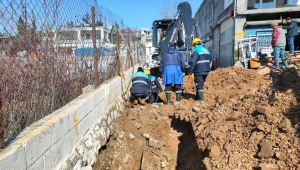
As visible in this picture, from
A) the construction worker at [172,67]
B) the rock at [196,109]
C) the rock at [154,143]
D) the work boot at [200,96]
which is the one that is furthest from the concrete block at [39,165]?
the work boot at [200,96]

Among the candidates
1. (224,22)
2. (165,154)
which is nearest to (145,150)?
(165,154)

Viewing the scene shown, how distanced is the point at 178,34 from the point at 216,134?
7686 mm

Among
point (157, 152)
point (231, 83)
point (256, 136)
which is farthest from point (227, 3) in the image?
point (256, 136)

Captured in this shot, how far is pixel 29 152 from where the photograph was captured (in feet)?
6.56

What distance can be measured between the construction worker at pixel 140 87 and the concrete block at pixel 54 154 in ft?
14.2

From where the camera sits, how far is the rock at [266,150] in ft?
10.4

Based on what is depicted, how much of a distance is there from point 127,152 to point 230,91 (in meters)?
4.63

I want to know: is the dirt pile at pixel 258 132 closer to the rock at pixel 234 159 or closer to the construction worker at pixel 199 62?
the rock at pixel 234 159

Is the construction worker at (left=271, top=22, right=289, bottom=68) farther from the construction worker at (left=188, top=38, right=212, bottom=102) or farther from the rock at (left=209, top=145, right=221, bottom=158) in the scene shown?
the rock at (left=209, top=145, right=221, bottom=158)

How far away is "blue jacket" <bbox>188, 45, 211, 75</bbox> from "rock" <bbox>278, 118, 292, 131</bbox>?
3.66 m

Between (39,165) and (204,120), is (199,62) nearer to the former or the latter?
(204,120)

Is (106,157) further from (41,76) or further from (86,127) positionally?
(41,76)

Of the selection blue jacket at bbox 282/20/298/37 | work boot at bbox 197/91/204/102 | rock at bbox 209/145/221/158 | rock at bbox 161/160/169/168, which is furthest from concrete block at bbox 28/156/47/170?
blue jacket at bbox 282/20/298/37

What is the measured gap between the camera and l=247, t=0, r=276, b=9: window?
1298 cm
